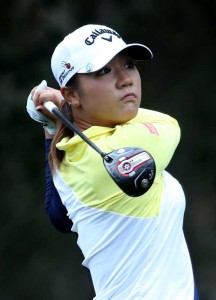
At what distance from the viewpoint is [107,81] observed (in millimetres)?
3189

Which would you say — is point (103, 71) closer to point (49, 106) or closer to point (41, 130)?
point (49, 106)

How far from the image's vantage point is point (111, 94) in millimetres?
3182

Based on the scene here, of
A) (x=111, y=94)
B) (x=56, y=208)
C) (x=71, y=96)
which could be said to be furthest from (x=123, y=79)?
(x=56, y=208)

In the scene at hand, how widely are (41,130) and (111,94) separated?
2906 mm

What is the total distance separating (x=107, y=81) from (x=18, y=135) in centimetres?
289

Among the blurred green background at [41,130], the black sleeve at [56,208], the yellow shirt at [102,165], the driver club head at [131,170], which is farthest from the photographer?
the blurred green background at [41,130]

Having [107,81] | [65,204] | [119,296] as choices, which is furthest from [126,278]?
[107,81]

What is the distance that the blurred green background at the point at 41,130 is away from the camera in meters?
5.95

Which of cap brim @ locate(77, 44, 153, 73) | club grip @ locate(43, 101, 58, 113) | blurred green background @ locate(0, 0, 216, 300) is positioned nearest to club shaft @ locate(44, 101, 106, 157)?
club grip @ locate(43, 101, 58, 113)

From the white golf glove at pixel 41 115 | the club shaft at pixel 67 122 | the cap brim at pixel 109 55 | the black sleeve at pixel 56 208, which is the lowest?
the black sleeve at pixel 56 208

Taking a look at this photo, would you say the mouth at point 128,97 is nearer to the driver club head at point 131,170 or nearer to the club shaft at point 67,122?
the club shaft at point 67,122

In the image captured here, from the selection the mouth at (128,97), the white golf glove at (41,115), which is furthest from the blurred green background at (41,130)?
the mouth at (128,97)

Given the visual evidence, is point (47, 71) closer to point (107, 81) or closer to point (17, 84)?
point (17, 84)

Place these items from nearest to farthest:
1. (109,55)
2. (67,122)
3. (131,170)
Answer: (131,170) → (67,122) → (109,55)
